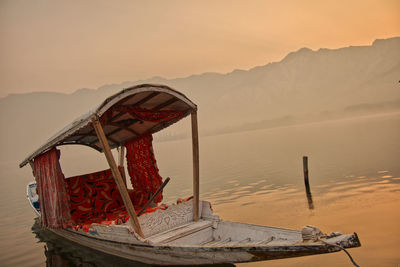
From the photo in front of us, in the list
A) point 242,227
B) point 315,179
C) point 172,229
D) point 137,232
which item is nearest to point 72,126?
point 137,232

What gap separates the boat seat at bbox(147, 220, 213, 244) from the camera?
252 inches

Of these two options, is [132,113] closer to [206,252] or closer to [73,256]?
[206,252]

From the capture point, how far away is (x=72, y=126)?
22.0ft

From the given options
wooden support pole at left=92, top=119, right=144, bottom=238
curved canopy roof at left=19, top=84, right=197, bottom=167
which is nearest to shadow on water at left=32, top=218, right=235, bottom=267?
wooden support pole at left=92, top=119, right=144, bottom=238

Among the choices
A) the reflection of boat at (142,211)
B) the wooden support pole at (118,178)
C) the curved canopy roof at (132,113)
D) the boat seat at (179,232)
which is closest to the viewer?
the reflection of boat at (142,211)

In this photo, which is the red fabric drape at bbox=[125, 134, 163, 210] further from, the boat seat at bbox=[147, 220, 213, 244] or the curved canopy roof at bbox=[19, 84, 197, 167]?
Answer: the boat seat at bbox=[147, 220, 213, 244]

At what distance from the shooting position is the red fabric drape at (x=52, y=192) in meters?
7.78

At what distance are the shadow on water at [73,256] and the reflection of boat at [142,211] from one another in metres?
0.32

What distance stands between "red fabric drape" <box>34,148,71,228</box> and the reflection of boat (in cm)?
2

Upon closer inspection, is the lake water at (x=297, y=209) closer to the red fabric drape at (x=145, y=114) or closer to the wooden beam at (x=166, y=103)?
the red fabric drape at (x=145, y=114)

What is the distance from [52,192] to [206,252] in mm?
4135

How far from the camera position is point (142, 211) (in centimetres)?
713

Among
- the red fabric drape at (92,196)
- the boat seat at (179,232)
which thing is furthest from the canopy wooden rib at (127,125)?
the red fabric drape at (92,196)

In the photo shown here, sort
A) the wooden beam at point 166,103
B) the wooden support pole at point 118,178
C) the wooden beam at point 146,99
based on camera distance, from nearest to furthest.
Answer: the wooden support pole at point 118,178 → the wooden beam at point 146,99 → the wooden beam at point 166,103
